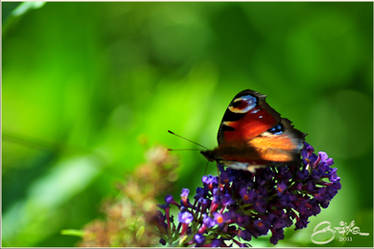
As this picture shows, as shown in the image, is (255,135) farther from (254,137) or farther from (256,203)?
(256,203)

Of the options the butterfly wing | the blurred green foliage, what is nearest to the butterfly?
the butterfly wing

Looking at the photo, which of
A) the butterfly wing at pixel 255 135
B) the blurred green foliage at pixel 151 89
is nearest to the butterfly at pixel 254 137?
the butterfly wing at pixel 255 135

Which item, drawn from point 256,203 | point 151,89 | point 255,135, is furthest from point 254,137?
point 151,89

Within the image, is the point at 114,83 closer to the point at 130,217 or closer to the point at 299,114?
the point at 299,114

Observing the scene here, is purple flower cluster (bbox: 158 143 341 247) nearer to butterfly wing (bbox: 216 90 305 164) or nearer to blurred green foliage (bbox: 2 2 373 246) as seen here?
butterfly wing (bbox: 216 90 305 164)

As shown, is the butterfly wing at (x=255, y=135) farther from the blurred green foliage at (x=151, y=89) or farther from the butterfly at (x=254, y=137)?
the blurred green foliage at (x=151, y=89)

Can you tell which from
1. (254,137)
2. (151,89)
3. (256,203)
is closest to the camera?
(256,203)
